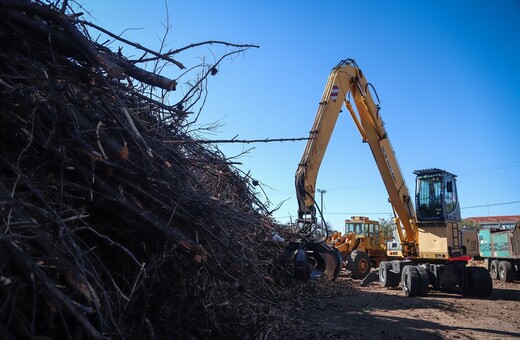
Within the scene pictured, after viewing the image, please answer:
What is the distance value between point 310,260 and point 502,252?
15157mm

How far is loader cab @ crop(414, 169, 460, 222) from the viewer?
1266 cm

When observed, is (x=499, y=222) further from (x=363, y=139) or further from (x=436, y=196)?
(x=363, y=139)

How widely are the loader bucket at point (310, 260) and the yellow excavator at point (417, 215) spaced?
412cm

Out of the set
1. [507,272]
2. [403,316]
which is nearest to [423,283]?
[403,316]

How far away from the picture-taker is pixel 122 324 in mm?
2963

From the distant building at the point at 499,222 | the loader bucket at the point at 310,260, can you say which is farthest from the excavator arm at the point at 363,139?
the distant building at the point at 499,222

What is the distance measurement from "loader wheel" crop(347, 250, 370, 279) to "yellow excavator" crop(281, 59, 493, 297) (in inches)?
112

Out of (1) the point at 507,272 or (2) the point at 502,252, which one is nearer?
(1) the point at 507,272

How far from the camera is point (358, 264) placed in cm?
1722

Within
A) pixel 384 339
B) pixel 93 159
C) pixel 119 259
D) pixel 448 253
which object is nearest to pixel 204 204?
pixel 119 259

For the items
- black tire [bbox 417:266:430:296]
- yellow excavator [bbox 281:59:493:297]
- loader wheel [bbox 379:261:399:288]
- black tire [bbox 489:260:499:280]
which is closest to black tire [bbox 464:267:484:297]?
yellow excavator [bbox 281:59:493:297]

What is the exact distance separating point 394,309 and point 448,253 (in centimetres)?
373

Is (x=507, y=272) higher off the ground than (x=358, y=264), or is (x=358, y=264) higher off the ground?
(x=507, y=272)

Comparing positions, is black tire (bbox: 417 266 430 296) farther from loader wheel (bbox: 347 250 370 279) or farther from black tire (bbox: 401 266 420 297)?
loader wheel (bbox: 347 250 370 279)
